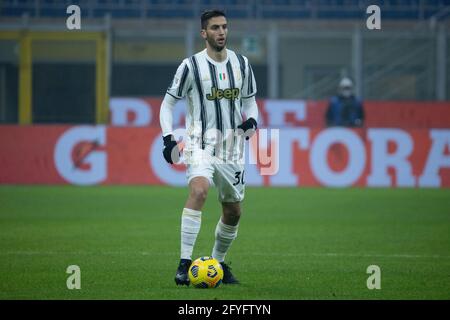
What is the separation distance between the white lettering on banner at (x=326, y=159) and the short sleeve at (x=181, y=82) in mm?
10918

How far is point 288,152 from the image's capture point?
19016 millimetres

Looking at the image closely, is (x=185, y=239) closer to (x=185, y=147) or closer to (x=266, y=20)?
(x=185, y=147)

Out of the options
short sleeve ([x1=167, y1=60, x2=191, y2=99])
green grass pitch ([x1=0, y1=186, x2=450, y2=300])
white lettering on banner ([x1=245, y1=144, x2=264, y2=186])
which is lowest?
green grass pitch ([x1=0, y1=186, x2=450, y2=300])

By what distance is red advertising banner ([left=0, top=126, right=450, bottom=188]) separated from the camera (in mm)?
19047

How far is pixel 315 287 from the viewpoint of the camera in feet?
26.3

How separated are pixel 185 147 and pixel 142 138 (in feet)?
35.7

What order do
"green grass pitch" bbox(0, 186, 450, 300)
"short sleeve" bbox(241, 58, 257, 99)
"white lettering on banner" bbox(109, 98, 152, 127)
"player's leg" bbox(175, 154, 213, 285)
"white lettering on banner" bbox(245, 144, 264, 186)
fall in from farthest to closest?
"white lettering on banner" bbox(109, 98, 152, 127)
"white lettering on banner" bbox(245, 144, 264, 186)
"short sleeve" bbox(241, 58, 257, 99)
"player's leg" bbox(175, 154, 213, 285)
"green grass pitch" bbox(0, 186, 450, 300)

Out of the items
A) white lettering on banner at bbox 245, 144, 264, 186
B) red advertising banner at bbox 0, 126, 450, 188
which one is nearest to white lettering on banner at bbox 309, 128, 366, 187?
red advertising banner at bbox 0, 126, 450, 188

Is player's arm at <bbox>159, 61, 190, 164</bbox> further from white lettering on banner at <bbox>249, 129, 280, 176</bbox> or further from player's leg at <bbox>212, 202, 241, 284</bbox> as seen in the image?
white lettering on banner at <bbox>249, 129, 280, 176</bbox>

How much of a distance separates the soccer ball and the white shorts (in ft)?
2.04
